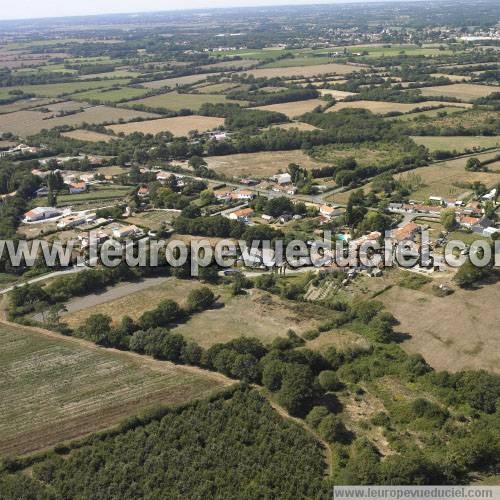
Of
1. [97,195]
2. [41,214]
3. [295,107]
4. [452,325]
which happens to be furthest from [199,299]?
[295,107]

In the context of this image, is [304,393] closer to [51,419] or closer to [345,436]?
[345,436]

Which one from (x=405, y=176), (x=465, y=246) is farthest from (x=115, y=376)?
(x=405, y=176)

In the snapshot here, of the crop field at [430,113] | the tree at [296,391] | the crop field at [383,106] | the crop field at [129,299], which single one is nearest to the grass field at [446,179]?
the crop field at [430,113]

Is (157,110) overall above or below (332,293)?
above

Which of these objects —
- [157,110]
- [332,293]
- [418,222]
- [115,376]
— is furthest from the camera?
[157,110]

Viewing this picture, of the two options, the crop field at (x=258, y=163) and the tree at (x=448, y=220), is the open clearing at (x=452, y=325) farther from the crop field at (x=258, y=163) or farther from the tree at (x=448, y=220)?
the crop field at (x=258, y=163)

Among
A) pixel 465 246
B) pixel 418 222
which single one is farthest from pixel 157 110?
pixel 465 246

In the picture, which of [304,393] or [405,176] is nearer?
[304,393]

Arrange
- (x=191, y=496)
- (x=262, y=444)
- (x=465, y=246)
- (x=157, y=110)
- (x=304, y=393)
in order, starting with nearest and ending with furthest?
(x=191, y=496) → (x=262, y=444) → (x=304, y=393) → (x=465, y=246) → (x=157, y=110)

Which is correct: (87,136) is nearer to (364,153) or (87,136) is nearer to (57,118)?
(57,118)
